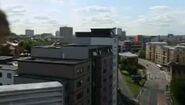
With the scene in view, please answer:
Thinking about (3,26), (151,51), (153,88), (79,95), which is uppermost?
(3,26)

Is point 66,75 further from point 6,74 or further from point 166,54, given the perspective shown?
point 166,54

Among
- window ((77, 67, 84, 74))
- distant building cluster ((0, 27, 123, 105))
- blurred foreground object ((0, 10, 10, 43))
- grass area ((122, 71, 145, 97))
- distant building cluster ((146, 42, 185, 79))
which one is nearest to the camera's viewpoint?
blurred foreground object ((0, 10, 10, 43))

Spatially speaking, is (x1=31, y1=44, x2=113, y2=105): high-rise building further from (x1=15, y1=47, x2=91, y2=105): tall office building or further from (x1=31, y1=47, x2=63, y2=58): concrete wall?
(x1=15, y1=47, x2=91, y2=105): tall office building

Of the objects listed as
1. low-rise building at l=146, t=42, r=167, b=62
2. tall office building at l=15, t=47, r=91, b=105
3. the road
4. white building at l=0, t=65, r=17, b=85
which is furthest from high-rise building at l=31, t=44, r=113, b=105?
low-rise building at l=146, t=42, r=167, b=62

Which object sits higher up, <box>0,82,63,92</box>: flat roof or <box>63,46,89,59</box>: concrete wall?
<box>0,82,63,92</box>: flat roof

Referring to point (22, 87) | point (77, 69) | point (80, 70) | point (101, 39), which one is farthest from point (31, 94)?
point (101, 39)

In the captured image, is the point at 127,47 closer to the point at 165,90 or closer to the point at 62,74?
the point at 165,90

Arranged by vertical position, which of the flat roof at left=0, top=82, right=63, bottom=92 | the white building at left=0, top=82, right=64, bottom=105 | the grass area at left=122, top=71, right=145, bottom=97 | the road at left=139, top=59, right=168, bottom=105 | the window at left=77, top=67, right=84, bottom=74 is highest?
the flat roof at left=0, top=82, right=63, bottom=92

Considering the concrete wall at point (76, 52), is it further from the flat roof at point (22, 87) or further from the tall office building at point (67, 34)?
the tall office building at point (67, 34)
